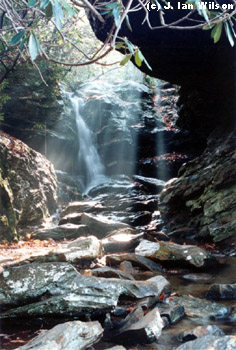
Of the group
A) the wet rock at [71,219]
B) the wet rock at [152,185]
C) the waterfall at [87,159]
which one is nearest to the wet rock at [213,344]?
the wet rock at [71,219]

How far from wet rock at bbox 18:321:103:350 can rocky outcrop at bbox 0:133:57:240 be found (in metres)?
4.60

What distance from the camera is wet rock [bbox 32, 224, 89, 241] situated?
741 cm

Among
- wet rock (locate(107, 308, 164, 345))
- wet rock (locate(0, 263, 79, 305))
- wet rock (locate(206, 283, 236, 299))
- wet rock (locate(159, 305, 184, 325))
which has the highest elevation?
wet rock (locate(0, 263, 79, 305))

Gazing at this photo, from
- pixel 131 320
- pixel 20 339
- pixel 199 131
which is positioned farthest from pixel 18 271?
pixel 199 131

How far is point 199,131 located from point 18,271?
10735mm

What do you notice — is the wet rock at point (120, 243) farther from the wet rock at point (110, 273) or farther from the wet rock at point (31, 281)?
the wet rock at point (31, 281)

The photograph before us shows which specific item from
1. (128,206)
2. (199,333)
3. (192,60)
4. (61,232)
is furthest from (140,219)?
(199,333)

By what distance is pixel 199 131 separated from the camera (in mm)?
12406

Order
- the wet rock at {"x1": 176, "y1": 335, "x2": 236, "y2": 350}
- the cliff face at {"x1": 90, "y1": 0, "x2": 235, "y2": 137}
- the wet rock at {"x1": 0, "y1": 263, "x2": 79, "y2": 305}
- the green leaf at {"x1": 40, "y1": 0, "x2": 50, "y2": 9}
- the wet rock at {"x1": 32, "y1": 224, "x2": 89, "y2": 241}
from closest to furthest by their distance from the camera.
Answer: the green leaf at {"x1": 40, "y1": 0, "x2": 50, "y2": 9} → the wet rock at {"x1": 176, "y1": 335, "x2": 236, "y2": 350} → the wet rock at {"x1": 0, "y1": 263, "x2": 79, "y2": 305} → the wet rock at {"x1": 32, "y1": 224, "x2": 89, "y2": 241} → the cliff face at {"x1": 90, "y1": 0, "x2": 235, "y2": 137}

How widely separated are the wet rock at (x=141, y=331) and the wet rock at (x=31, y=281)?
900mm

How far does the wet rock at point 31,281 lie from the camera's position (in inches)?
122

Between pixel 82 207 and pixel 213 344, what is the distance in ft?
27.9

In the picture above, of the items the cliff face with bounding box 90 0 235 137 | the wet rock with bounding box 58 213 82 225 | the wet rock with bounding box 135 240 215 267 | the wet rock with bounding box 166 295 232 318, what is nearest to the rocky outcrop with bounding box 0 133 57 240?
the wet rock with bounding box 58 213 82 225

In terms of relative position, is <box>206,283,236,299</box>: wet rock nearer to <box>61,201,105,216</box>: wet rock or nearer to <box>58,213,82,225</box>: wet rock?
<box>58,213,82,225</box>: wet rock
